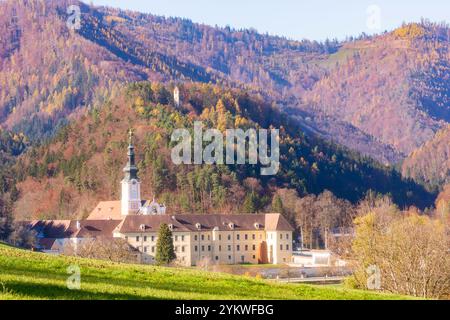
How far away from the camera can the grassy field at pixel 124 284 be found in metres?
24.1

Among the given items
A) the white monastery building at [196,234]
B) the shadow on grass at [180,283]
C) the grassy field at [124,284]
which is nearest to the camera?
the grassy field at [124,284]

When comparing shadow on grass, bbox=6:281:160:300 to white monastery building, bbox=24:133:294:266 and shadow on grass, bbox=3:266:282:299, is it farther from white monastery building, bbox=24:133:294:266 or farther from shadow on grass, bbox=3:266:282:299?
white monastery building, bbox=24:133:294:266

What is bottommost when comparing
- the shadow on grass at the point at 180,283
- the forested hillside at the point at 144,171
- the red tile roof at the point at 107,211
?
the shadow on grass at the point at 180,283

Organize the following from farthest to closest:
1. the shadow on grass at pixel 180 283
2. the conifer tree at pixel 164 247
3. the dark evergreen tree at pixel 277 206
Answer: the dark evergreen tree at pixel 277 206
the conifer tree at pixel 164 247
the shadow on grass at pixel 180 283

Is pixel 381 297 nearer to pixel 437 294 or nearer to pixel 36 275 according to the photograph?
pixel 36 275

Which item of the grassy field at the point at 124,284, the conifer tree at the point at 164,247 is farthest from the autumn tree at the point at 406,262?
the conifer tree at the point at 164,247

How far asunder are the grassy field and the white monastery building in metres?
86.0

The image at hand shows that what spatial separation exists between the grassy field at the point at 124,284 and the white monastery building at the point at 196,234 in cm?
8598

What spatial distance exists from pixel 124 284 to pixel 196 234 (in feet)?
322

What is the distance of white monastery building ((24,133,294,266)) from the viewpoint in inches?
4764

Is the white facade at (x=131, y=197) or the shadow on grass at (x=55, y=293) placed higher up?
the white facade at (x=131, y=197)

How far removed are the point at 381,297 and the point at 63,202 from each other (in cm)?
13511

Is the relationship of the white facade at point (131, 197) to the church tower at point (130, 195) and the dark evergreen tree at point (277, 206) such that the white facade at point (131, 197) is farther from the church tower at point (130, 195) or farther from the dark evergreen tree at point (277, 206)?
the dark evergreen tree at point (277, 206)
